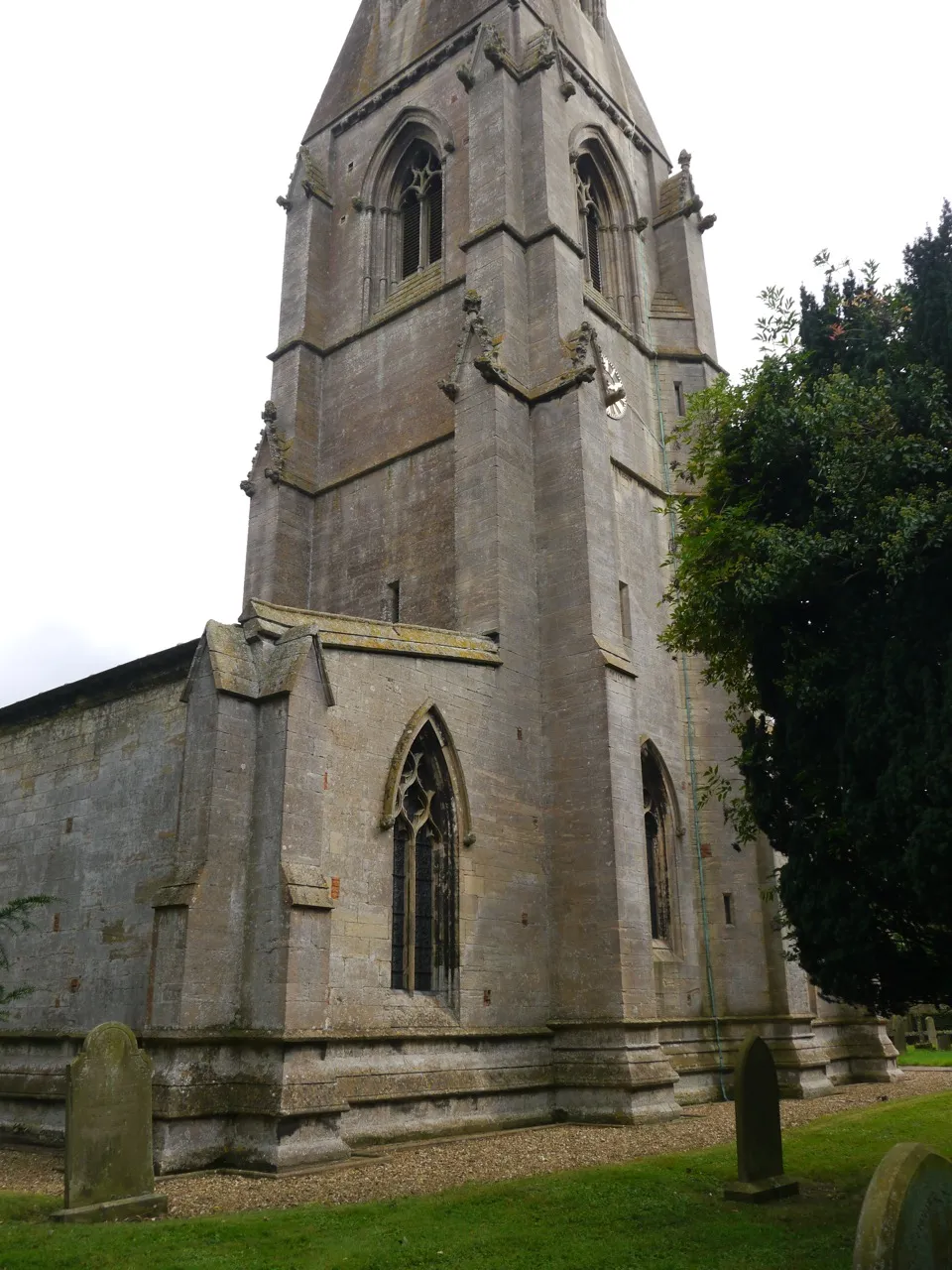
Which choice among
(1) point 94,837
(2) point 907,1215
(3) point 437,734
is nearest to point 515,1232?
(2) point 907,1215

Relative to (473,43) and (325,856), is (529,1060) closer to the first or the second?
(325,856)

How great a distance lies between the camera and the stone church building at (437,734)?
12.4m

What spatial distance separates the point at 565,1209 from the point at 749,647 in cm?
574

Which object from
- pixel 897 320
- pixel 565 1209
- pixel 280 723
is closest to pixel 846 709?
pixel 897 320

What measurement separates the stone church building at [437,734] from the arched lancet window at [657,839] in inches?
2.7

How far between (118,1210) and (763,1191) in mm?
5425

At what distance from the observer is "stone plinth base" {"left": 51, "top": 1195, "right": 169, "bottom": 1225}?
865cm

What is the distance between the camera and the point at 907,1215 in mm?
4816

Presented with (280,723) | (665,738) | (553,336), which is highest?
(553,336)

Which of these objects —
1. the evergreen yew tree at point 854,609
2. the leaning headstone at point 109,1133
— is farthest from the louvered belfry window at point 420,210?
the leaning headstone at point 109,1133

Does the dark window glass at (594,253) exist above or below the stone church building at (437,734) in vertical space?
above

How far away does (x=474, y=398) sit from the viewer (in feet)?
61.7

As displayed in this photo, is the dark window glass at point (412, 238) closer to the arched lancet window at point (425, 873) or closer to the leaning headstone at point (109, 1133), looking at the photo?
the arched lancet window at point (425, 873)

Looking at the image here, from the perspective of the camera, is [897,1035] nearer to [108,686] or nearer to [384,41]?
[108,686]
